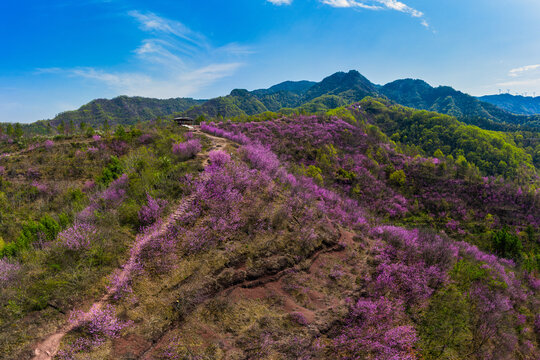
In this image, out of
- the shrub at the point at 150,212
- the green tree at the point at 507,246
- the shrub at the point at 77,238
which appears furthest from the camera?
the green tree at the point at 507,246

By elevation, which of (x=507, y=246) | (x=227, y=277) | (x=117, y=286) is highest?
(x=117, y=286)

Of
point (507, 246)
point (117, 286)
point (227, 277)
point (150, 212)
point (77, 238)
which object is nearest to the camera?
point (117, 286)

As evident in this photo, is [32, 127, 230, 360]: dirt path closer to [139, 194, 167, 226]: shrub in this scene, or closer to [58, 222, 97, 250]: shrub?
[139, 194, 167, 226]: shrub

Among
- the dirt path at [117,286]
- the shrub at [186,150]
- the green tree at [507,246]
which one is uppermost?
the shrub at [186,150]

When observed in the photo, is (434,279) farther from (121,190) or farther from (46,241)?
(46,241)

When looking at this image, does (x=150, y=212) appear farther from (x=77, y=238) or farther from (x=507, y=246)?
(x=507, y=246)

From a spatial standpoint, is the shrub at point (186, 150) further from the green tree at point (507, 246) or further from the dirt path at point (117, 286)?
the green tree at point (507, 246)

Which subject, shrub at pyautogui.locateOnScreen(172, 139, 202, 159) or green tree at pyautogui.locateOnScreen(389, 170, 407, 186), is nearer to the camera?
shrub at pyautogui.locateOnScreen(172, 139, 202, 159)

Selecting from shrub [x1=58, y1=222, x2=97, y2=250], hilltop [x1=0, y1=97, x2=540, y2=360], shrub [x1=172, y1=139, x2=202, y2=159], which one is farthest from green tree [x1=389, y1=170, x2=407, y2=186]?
shrub [x1=58, y1=222, x2=97, y2=250]

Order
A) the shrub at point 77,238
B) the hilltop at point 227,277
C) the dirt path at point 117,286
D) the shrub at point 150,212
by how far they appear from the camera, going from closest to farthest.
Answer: the dirt path at point 117,286
the hilltop at point 227,277
the shrub at point 77,238
the shrub at point 150,212

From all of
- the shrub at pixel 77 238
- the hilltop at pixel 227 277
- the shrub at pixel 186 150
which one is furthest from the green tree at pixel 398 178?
the shrub at pixel 77 238

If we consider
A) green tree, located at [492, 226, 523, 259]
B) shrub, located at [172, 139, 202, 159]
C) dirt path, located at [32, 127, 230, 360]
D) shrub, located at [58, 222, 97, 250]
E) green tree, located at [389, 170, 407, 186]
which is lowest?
green tree, located at [492, 226, 523, 259]

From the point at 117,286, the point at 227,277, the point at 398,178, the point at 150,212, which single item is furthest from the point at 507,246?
the point at 117,286

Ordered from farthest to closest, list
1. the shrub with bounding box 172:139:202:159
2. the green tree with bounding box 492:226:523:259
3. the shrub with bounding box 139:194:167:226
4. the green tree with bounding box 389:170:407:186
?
the green tree with bounding box 389:170:407:186, the green tree with bounding box 492:226:523:259, the shrub with bounding box 172:139:202:159, the shrub with bounding box 139:194:167:226
